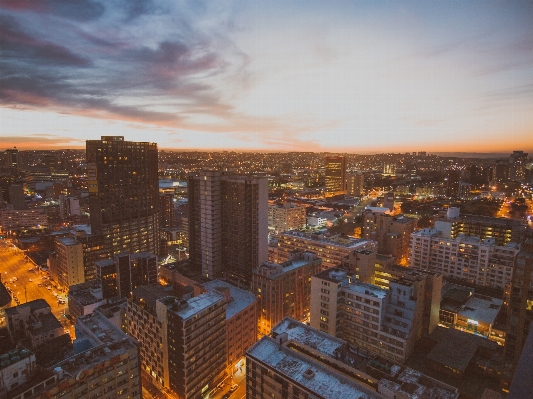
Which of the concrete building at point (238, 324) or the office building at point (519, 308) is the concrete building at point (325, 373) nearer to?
the office building at point (519, 308)

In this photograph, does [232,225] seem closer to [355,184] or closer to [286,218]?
[286,218]

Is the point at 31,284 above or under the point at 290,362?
under

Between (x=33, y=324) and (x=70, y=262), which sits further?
(x=70, y=262)

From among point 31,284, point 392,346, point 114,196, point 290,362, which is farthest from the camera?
point 114,196

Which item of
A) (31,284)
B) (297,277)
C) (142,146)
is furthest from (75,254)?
(297,277)

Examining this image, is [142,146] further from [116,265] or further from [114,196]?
[116,265]

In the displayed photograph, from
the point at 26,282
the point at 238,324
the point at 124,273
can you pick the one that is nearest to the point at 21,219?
the point at 26,282

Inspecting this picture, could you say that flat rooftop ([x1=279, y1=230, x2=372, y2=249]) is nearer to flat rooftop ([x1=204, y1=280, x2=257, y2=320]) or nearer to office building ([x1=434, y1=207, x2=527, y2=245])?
office building ([x1=434, y1=207, x2=527, y2=245])
